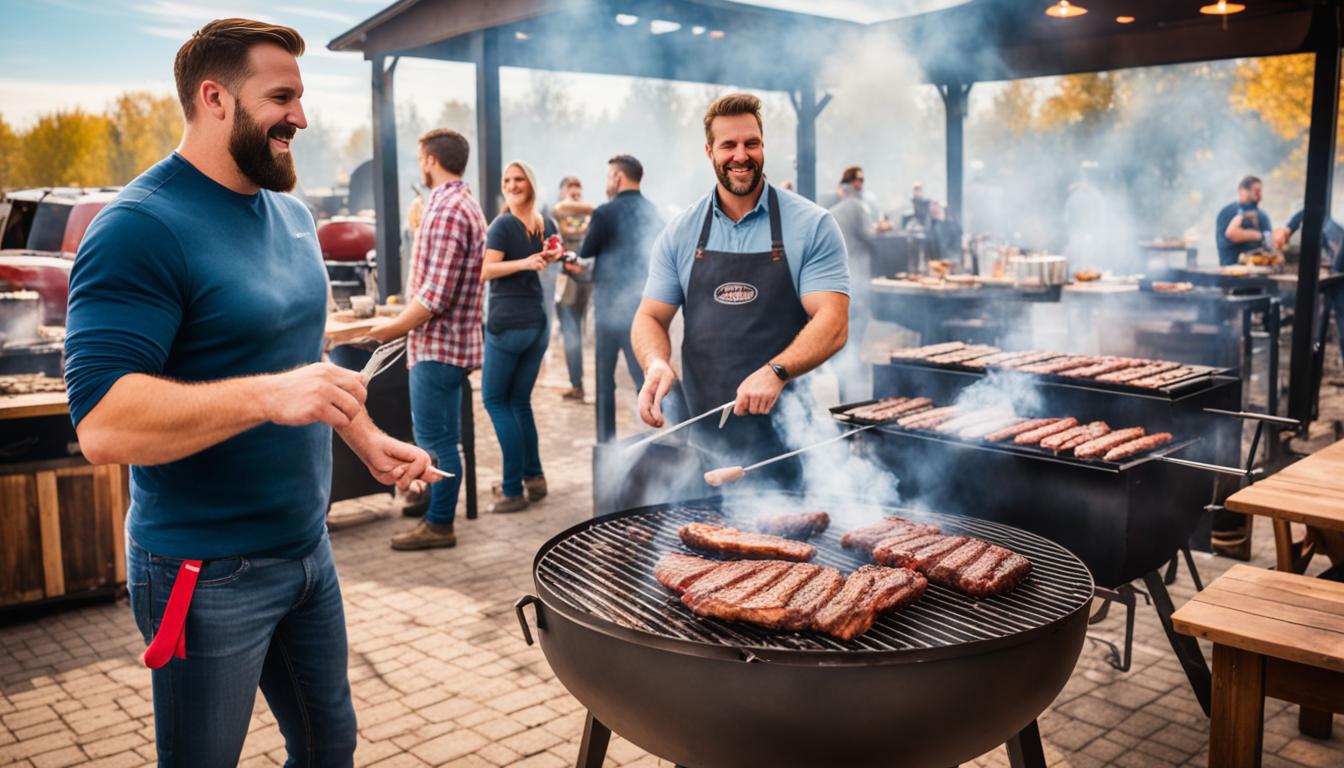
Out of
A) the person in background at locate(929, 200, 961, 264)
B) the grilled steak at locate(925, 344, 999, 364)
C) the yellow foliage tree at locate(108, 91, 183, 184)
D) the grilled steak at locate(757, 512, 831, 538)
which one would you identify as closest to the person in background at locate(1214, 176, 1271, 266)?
the person in background at locate(929, 200, 961, 264)

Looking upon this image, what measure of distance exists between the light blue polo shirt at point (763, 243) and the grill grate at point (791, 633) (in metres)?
1.08

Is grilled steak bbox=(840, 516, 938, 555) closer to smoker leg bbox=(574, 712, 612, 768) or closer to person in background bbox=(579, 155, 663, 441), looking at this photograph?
smoker leg bbox=(574, 712, 612, 768)

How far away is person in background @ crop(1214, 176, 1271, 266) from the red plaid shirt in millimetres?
9672

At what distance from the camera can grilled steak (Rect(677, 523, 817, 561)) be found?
2734 mm

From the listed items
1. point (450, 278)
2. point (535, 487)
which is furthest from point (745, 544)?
point (535, 487)

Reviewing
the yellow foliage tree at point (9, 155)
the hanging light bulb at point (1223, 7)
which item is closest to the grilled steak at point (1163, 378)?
the hanging light bulb at point (1223, 7)

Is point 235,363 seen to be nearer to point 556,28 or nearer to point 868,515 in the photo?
point 868,515

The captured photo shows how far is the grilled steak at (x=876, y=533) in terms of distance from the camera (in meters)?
2.84

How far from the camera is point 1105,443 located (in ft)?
12.3

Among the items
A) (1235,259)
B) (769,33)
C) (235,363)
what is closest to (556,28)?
(769,33)

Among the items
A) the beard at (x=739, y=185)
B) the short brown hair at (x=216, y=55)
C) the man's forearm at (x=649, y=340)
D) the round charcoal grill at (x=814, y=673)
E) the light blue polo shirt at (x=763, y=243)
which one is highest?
the short brown hair at (x=216, y=55)

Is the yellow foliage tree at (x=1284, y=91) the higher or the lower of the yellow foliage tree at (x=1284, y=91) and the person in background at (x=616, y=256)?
the higher

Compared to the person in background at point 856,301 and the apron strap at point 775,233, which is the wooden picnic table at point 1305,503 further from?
the person in background at point 856,301

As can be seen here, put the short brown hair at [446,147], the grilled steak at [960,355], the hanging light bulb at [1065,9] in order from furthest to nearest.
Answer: the hanging light bulb at [1065,9] → the short brown hair at [446,147] → the grilled steak at [960,355]
